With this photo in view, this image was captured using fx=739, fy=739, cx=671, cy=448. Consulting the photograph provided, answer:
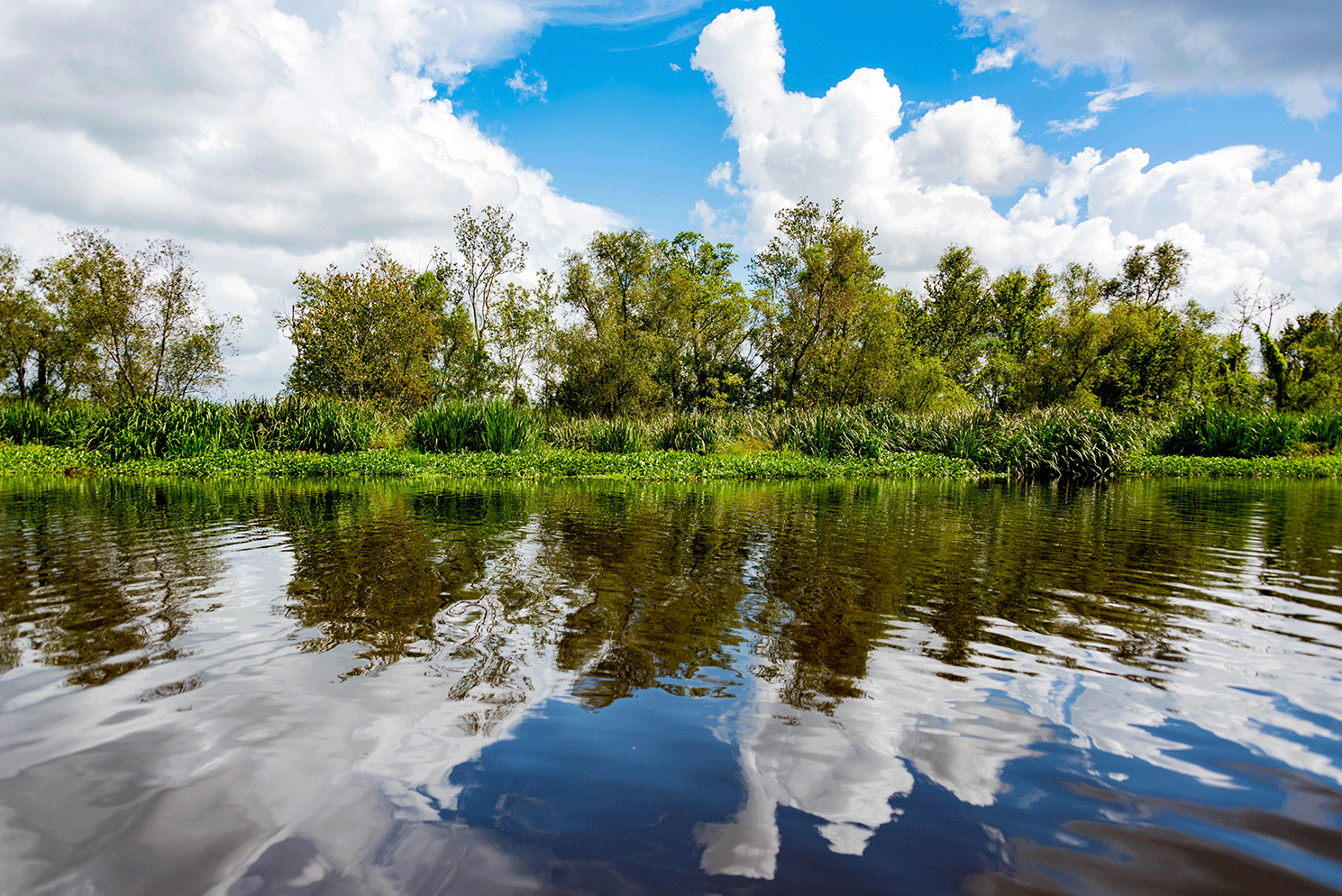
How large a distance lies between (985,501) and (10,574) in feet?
44.5

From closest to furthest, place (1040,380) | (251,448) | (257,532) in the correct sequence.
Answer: (257,532), (251,448), (1040,380)

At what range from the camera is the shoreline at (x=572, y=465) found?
18766 mm

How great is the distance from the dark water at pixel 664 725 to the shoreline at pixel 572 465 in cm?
1196

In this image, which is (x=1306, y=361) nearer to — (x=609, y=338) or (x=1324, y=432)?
(x=1324, y=432)

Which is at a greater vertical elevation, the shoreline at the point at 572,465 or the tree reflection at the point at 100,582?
the shoreline at the point at 572,465

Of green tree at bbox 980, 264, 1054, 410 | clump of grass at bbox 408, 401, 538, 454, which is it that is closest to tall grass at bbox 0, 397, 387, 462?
clump of grass at bbox 408, 401, 538, 454

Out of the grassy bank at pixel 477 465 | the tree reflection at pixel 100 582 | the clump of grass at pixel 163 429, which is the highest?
the clump of grass at pixel 163 429

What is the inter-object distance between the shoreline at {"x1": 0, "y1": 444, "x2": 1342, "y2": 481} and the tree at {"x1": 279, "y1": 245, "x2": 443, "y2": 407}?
45.5 feet

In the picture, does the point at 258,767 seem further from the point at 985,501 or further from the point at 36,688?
the point at 985,501

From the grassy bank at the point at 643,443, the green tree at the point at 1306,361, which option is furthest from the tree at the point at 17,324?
the green tree at the point at 1306,361

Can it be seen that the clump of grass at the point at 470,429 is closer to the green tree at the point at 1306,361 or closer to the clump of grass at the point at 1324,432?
the clump of grass at the point at 1324,432

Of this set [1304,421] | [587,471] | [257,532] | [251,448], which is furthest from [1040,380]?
[257,532]

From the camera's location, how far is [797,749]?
A: 3086mm

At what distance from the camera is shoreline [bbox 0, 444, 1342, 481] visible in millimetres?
18766
